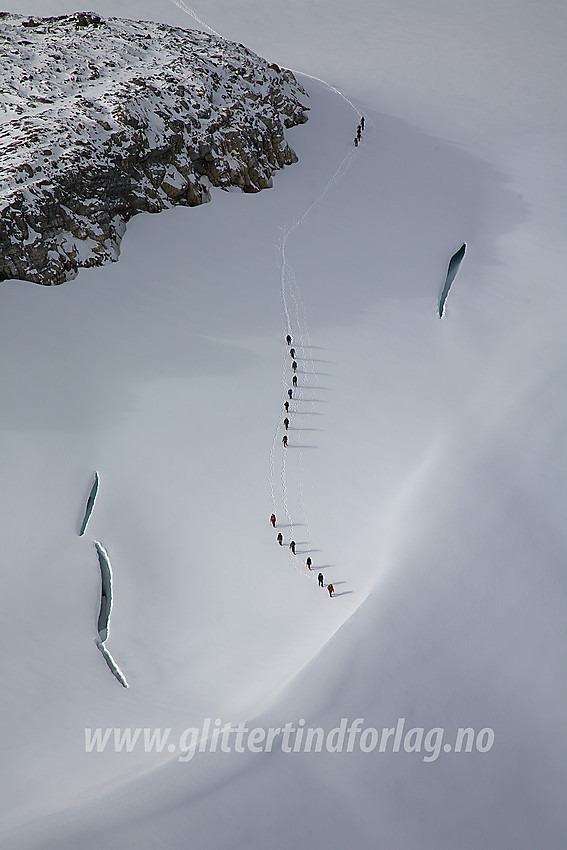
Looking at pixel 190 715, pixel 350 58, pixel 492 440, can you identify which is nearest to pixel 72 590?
pixel 190 715

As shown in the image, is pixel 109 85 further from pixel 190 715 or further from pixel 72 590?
pixel 190 715

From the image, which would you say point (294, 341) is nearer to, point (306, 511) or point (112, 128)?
point (306, 511)

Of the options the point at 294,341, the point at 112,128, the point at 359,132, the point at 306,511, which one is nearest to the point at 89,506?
the point at 306,511

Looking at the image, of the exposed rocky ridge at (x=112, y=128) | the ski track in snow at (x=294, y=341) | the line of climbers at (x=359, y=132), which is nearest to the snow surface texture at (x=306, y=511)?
the ski track in snow at (x=294, y=341)

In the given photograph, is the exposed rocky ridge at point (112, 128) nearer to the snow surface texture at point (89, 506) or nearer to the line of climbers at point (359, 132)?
the line of climbers at point (359, 132)

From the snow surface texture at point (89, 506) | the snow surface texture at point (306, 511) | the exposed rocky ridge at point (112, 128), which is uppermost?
the exposed rocky ridge at point (112, 128)

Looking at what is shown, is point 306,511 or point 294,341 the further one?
point 294,341

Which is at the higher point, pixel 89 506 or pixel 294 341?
pixel 294 341
